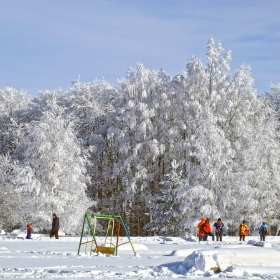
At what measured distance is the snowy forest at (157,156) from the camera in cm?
4328

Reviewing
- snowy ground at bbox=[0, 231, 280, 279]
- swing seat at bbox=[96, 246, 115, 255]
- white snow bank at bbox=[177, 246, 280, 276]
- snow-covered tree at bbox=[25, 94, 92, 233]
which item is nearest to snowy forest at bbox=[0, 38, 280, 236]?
snow-covered tree at bbox=[25, 94, 92, 233]

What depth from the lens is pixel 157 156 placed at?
162ft

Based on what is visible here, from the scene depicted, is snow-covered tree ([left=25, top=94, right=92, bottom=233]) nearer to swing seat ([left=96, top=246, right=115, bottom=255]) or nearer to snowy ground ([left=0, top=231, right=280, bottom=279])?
swing seat ([left=96, top=246, right=115, bottom=255])

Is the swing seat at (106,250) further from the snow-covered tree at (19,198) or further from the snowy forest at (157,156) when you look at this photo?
the snow-covered tree at (19,198)

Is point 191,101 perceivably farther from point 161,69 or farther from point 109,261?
point 109,261

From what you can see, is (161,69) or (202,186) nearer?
(202,186)

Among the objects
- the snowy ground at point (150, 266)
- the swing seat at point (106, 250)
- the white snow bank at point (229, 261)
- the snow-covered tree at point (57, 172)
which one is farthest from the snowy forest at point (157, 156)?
the white snow bank at point (229, 261)

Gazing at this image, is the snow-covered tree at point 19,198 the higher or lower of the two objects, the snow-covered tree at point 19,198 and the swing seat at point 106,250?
the higher

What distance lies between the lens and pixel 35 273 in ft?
46.8

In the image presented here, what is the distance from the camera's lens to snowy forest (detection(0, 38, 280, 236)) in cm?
4328

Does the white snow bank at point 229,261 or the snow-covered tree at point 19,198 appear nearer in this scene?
the white snow bank at point 229,261

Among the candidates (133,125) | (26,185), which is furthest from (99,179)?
(26,185)

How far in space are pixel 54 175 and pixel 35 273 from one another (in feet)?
100

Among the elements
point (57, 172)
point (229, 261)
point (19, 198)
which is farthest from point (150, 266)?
point (57, 172)
